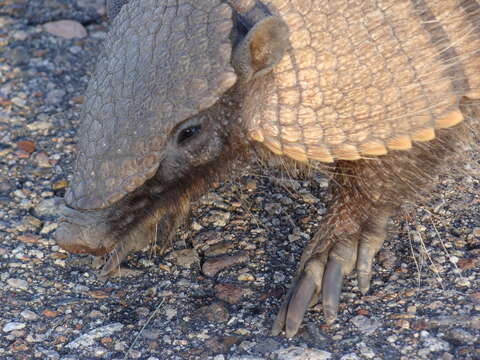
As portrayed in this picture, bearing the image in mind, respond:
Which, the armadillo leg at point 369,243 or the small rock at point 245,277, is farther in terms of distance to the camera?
the small rock at point 245,277

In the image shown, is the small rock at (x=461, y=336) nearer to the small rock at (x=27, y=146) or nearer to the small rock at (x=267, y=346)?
the small rock at (x=267, y=346)

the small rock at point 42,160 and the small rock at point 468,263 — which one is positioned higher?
the small rock at point 42,160

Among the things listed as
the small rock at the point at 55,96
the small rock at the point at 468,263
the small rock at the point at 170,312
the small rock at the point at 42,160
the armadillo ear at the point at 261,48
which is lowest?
the small rock at the point at 468,263

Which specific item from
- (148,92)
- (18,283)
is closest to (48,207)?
(18,283)

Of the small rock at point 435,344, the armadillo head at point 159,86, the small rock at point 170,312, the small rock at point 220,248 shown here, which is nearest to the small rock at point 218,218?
the small rock at point 220,248

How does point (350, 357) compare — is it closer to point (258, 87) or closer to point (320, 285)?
point (320, 285)

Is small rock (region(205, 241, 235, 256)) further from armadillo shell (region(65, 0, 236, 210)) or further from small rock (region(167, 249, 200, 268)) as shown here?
armadillo shell (region(65, 0, 236, 210))
